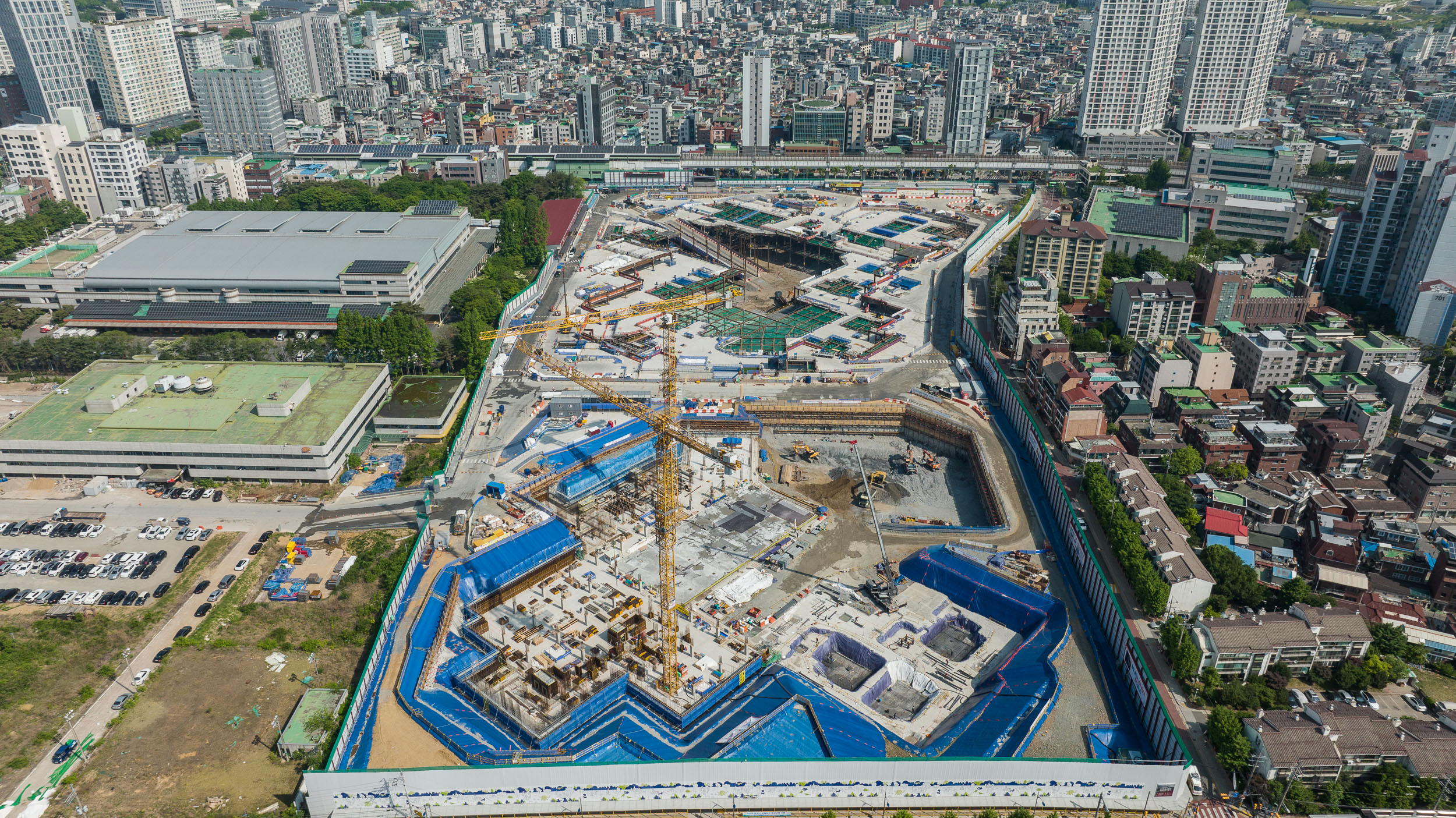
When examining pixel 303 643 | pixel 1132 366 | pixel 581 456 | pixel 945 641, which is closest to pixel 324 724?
pixel 303 643

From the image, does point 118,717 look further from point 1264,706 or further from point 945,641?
point 1264,706

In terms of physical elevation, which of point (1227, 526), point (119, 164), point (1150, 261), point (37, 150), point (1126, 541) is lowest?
point (1227, 526)

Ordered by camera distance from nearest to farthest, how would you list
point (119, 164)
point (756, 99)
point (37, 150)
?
point (37, 150)
point (119, 164)
point (756, 99)

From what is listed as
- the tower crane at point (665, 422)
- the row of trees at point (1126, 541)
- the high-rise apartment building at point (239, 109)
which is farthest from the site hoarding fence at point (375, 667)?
the high-rise apartment building at point (239, 109)

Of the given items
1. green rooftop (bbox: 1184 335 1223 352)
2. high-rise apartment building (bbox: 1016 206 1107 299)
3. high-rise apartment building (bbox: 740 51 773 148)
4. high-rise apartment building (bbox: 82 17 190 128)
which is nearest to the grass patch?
green rooftop (bbox: 1184 335 1223 352)

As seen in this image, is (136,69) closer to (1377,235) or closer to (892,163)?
(892,163)

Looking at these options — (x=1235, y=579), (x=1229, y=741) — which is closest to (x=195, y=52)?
(x=1235, y=579)
